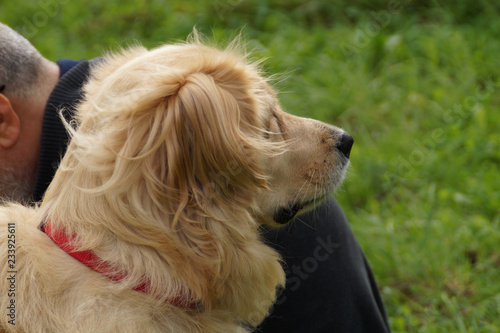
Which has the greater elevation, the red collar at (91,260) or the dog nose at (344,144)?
the dog nose at (344,144)

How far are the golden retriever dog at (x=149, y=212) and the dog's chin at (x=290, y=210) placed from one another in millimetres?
256

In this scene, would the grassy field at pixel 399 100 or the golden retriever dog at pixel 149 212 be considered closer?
the golden retriever dog at pixel 149 212

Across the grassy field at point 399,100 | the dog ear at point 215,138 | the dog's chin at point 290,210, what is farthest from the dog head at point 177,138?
the grassy field at point 399,100

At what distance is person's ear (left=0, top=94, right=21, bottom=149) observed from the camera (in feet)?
9.12

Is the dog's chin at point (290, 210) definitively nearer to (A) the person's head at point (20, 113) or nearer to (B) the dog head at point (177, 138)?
(B) the dog head at point (177, 138)

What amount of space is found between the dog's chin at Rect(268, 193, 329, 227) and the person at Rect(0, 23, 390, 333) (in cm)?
17

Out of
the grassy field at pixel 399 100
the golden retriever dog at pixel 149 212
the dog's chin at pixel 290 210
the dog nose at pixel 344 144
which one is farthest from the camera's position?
the grassy field at pixel 399 100

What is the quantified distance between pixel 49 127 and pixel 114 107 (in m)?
0.86

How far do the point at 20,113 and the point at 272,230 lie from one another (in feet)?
4.82

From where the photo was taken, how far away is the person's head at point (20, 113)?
2.89 metres

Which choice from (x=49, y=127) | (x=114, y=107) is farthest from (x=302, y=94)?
(x=114, y=107)

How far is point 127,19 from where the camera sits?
25.7 feet

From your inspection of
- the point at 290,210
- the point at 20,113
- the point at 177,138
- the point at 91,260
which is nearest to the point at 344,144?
the point at 290,210

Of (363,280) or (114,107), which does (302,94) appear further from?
(114,107)
